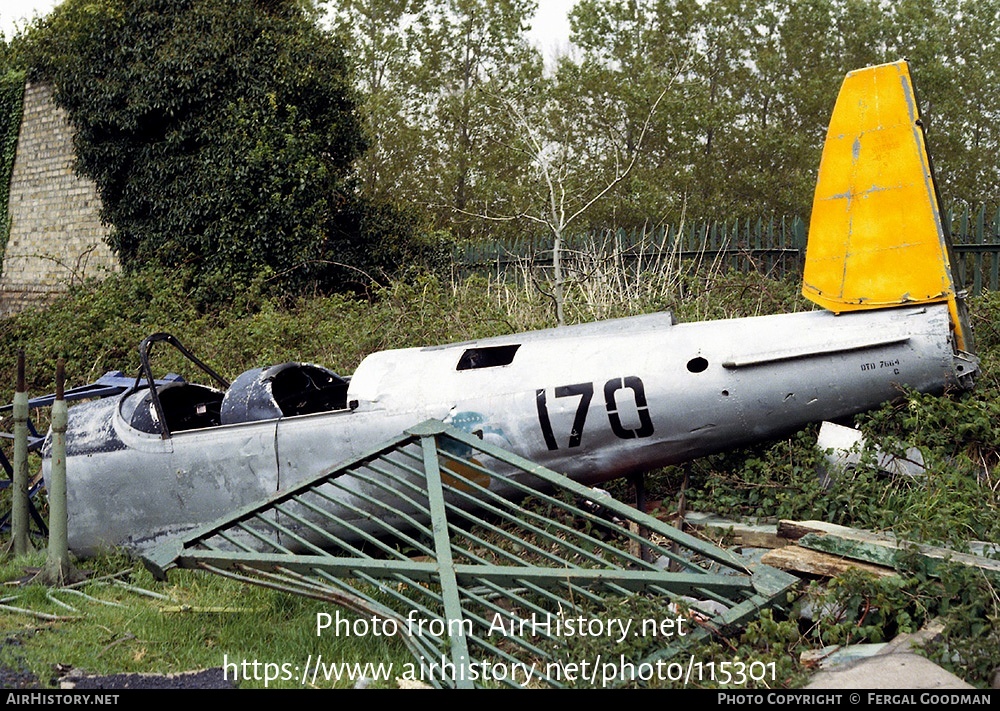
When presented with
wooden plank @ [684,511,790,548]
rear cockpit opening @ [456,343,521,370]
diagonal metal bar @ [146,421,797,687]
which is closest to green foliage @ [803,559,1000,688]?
diagonal metal bar @ [146,421,797,687]

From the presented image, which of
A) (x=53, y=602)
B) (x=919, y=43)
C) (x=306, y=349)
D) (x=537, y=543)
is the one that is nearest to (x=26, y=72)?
(x=306, y=349)

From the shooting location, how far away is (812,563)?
14.4ft

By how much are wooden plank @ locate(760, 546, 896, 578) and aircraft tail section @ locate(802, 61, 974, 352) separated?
173 centimetres

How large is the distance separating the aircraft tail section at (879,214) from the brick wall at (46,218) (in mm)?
13342

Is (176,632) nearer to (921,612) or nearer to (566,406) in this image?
(566,406)

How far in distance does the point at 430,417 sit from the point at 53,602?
247 centimetres

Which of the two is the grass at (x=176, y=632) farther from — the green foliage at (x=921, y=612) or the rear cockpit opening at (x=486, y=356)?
the green foliage at (x=921, y=612)

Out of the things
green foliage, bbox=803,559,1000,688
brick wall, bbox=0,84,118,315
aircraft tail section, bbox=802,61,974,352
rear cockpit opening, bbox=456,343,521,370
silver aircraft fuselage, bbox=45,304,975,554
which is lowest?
green foliage, bbox=803,559,1000,688

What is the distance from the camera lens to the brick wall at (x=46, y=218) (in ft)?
52.6

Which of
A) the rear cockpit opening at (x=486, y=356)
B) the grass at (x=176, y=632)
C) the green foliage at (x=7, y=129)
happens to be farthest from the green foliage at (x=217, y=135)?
the grass at (x=176, y=632)

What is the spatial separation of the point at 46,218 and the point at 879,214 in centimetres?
1619

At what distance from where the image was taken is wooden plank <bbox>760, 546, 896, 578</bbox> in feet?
13.9

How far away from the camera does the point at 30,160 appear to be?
17172 millimetres

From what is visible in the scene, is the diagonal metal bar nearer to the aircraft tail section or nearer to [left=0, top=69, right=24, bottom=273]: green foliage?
the aircraft tail section
